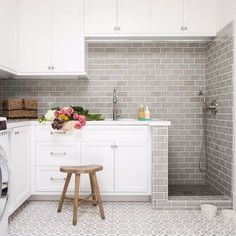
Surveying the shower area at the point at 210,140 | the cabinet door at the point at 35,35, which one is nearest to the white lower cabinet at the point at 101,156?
the shower area at the point at 210,140

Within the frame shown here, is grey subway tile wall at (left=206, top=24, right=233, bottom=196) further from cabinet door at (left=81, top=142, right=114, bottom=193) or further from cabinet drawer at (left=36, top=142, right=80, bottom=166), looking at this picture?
cabinet drawer at (left=36, top=142, right=80, bottom=166)

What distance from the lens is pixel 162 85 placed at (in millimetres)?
3977

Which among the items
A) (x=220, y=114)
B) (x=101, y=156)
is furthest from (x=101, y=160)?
(x=220, y=114)

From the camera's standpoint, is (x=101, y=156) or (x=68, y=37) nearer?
(x=101, y=156)

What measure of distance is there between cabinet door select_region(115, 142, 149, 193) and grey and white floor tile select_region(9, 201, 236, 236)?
206 millimetres

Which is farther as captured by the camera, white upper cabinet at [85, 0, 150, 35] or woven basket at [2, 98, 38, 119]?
white upper cabinet at [85, 0, 150, 35]

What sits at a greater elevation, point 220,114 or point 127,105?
point 127,105

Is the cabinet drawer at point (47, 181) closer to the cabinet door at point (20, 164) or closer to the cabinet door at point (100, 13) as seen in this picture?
the cabinet door at point (20, 164)

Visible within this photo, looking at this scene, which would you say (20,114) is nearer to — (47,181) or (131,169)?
(47,181)

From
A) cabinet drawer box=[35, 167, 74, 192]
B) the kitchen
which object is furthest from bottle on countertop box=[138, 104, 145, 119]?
cabinet drawer box=[35, 167, 74, 192]

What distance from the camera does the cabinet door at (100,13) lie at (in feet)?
11.8

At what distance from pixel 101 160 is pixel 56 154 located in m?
0.51

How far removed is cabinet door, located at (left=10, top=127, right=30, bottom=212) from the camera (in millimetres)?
2820

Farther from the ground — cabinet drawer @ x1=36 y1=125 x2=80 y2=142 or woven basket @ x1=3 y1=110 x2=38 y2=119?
woven basket @ x1=3 y1=110 x2=38 y2=119
